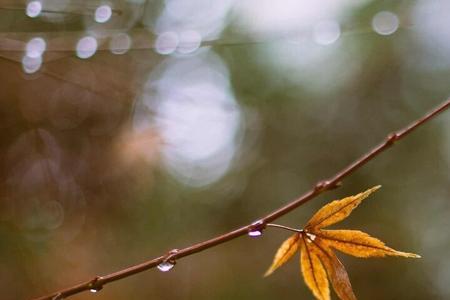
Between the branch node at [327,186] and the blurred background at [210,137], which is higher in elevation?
the blurred background at [210,137]

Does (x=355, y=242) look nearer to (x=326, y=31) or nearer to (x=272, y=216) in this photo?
(x=272, y=216)

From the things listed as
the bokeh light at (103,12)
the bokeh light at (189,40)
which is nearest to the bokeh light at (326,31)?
the bokeh light at (189,40)

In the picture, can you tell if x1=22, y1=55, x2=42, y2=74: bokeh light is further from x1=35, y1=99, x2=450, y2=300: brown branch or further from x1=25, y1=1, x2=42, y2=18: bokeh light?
x1=35, y1=99, x2=450, y2=300: brown branch

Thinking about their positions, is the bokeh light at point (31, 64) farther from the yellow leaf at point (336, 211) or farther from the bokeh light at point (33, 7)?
the yellow leaf at point (336, 211)

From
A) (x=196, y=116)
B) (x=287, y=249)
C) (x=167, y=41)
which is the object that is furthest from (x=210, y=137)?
(x=287, y=249)

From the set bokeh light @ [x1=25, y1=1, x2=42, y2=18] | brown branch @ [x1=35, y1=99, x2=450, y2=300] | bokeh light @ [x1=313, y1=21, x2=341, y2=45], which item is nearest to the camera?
brown branch @ [x1=35, y1=99, x2=450, y2=300]

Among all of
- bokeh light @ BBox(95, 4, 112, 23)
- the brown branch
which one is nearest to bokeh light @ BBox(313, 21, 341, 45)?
bokeh light @ BBox(95, 4, 112, 23)

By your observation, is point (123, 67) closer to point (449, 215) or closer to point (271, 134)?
point (271, 134)
